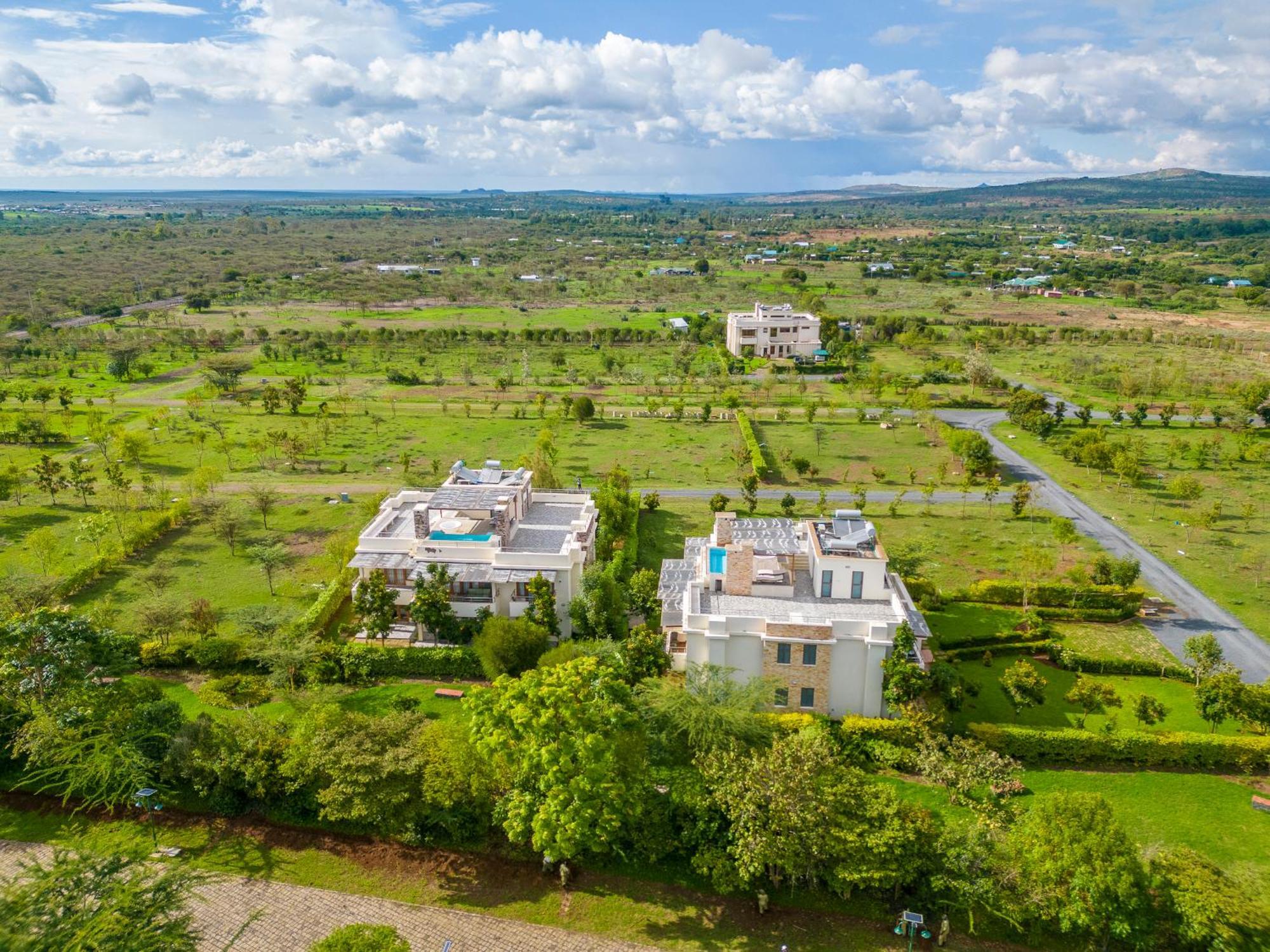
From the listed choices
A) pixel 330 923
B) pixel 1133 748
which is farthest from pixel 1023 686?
pixel 330 923

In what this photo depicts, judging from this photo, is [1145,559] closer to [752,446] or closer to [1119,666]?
[1119,666]

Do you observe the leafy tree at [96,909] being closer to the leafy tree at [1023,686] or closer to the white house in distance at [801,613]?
the white house in distance at [801,613]

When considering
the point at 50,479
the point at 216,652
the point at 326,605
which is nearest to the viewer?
the point at 216,652

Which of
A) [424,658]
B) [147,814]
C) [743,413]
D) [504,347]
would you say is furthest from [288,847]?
[504,347]

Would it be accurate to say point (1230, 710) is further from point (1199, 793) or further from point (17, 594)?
point (17, 594)

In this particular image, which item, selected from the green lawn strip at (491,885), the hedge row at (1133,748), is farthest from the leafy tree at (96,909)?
the hedge row at (1133,748)

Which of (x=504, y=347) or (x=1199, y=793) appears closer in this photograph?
(x=1199, y=793)

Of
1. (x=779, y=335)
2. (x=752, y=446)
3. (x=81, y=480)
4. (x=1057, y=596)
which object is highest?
(x=779, y=335)
